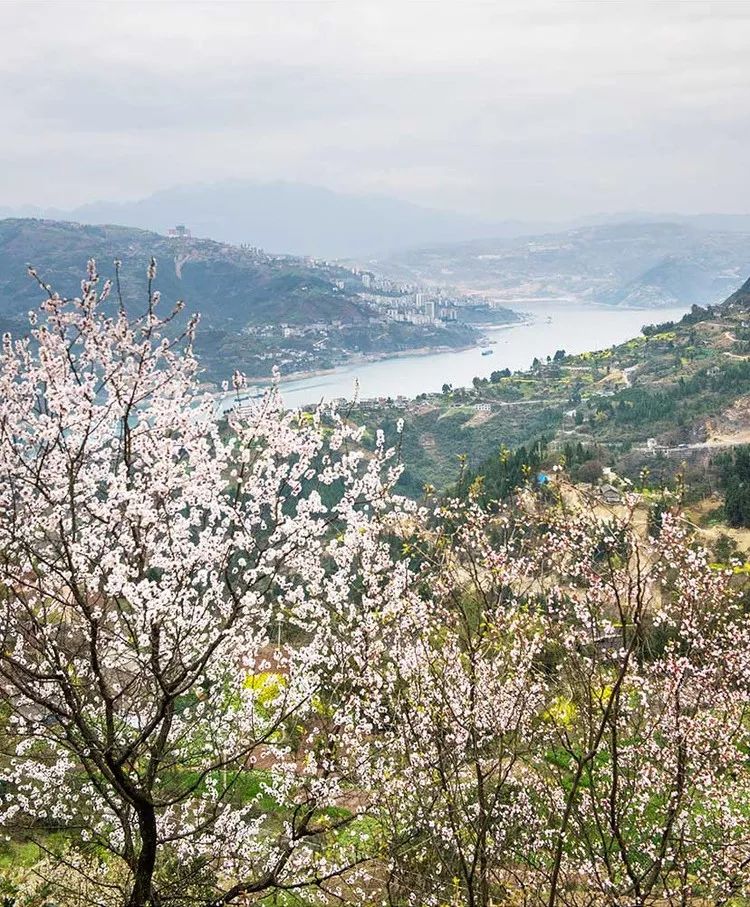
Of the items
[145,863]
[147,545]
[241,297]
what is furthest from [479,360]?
[145,863]

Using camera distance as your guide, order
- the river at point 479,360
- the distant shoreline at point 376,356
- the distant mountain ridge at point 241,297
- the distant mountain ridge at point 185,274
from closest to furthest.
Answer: the river at point 479,360
the distant shoreline at point 376,356
the distant mountain ridge at point 241,297
the distant mountain ridge at point 185,274

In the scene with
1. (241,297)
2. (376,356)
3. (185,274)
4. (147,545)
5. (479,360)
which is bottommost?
(147,545)

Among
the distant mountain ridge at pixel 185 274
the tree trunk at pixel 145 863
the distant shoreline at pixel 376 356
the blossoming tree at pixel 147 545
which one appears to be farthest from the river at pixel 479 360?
the tree trunk at pixel 145 863

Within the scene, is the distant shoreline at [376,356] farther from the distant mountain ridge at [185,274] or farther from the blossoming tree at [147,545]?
the blossoming tree at [147,545]

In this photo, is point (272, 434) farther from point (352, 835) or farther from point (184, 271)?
point (184, 271)

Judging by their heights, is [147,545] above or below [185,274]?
below

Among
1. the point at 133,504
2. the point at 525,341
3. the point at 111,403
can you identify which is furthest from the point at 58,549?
the point at 525,341

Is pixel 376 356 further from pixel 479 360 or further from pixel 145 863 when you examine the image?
pixel 145 863

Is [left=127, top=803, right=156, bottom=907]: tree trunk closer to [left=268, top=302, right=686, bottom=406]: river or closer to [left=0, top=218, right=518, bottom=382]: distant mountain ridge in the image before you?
[left=268, top=302, right=686, bottom=406]: river
